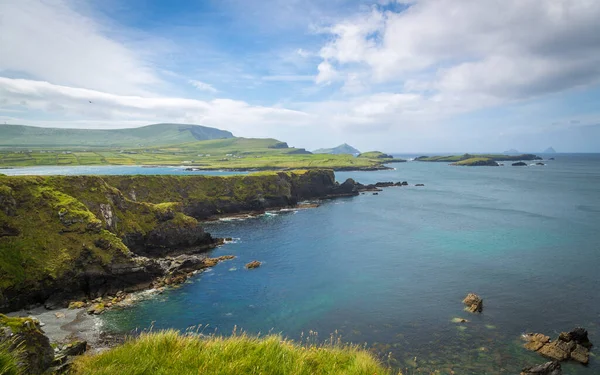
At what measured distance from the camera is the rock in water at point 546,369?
2894 centimetres

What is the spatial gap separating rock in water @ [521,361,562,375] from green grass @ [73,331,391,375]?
83.3ft

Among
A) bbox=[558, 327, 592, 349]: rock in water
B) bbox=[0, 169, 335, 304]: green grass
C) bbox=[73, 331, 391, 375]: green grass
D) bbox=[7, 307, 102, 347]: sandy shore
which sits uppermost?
bbox=[73, 331, 391, 375]: green grass

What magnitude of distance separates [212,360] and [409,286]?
44.7 metres

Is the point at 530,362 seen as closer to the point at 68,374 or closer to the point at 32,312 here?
the point at 68,374

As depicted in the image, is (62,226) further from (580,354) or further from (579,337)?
(579,337)

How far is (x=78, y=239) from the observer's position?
49781 mm

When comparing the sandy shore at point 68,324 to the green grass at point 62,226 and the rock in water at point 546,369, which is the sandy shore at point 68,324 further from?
the rock in water at point 546,369

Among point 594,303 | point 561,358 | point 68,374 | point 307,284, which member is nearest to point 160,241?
point 307,284

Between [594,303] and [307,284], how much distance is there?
37117 mm

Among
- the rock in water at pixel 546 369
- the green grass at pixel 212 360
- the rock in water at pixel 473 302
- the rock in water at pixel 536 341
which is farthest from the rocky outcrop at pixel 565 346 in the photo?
the green grass at pixel 212 360

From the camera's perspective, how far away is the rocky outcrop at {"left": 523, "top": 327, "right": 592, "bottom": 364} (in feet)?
103

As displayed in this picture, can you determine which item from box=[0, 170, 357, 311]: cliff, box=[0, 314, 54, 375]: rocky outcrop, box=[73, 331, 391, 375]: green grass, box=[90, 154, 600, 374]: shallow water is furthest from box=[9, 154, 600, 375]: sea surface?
box=[0, 314, 54, 375]: rocky outcrop

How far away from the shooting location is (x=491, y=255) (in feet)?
210

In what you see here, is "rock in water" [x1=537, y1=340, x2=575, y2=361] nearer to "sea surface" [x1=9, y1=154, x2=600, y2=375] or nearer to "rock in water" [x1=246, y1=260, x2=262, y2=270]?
"sea surface" [x1=9, y1=154, x2=600, y2=375]
